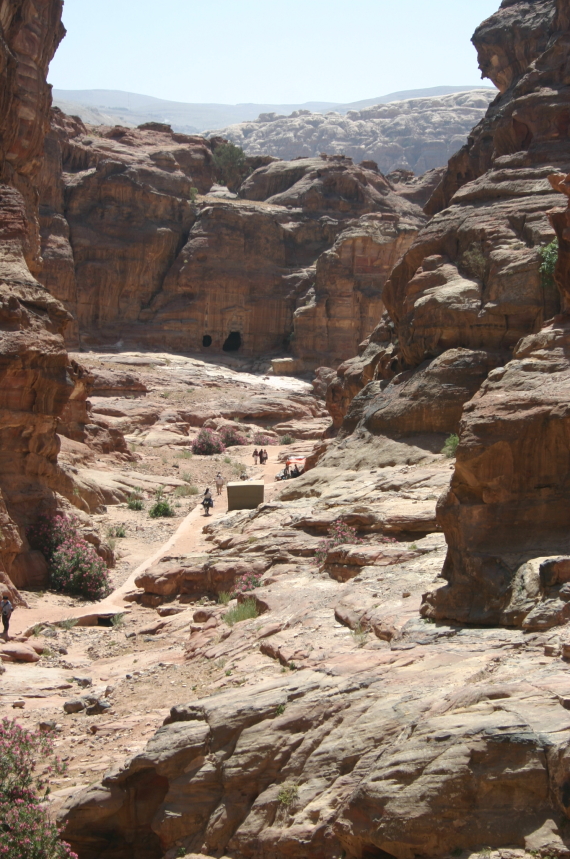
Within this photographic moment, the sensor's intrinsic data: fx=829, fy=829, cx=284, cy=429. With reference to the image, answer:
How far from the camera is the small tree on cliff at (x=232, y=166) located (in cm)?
7512

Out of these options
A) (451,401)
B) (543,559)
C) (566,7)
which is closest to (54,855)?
(543,559)

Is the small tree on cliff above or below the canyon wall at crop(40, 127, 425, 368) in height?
above

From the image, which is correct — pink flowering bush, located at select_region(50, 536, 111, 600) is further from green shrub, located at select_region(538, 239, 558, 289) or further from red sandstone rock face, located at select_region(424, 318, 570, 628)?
green shrub, located at select_region(538, 239, 558, 289)

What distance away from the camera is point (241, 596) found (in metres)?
13.4

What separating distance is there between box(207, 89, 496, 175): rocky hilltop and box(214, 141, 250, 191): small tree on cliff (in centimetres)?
8599

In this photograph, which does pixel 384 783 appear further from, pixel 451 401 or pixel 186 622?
pixel 451 401

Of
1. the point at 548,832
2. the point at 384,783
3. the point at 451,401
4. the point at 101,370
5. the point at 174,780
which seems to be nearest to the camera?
the point at 548,832

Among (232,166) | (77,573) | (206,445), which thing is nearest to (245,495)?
(77,573)

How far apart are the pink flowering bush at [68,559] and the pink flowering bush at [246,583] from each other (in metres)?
4.13

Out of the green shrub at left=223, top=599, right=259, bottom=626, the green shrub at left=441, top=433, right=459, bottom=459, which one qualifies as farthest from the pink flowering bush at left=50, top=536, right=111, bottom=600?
the green shrub at left=441, top=433, right=459, bottom=459

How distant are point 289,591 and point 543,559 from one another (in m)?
5.39

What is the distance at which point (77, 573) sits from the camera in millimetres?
17078

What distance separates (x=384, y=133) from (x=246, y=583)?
6727 inches

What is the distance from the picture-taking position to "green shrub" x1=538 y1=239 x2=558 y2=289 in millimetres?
16094
